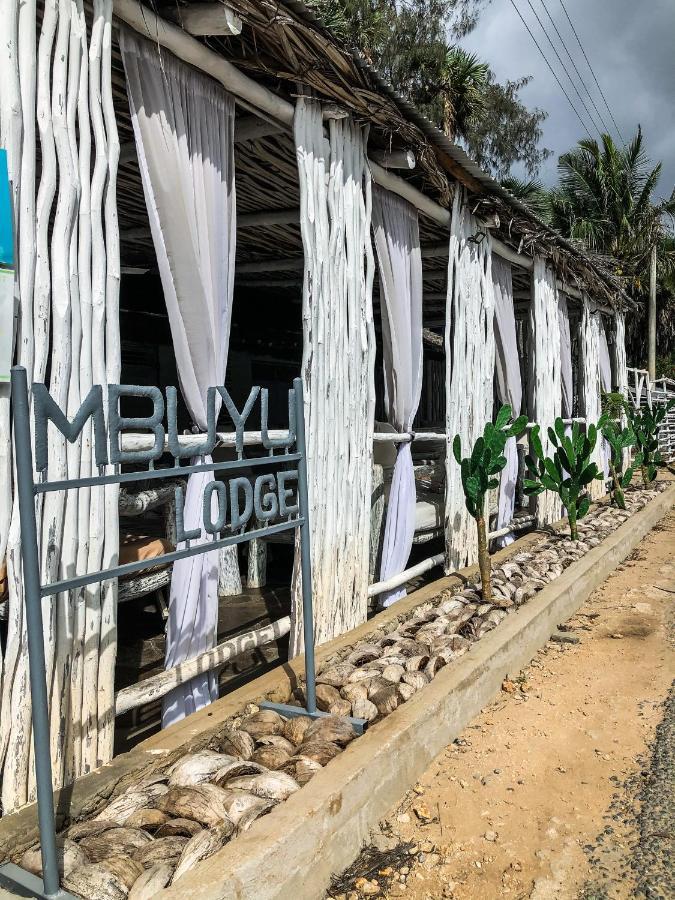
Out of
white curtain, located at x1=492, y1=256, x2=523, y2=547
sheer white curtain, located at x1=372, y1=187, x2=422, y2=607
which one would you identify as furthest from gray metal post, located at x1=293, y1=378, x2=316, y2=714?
white curtain, located at x1=492, y1=256, x2=523, y2=547

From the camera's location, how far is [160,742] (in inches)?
97.2

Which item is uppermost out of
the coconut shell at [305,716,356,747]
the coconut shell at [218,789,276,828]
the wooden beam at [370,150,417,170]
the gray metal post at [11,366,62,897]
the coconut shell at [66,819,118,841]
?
the wooden beam at [370,150,417,170]

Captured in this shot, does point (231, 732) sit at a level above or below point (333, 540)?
below

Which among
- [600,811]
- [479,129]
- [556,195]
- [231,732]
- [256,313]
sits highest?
[479,129]

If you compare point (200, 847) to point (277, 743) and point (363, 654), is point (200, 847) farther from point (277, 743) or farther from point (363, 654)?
point (363, 654)

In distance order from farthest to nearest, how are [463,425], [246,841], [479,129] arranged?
[479,129], [463,425], [246,841]

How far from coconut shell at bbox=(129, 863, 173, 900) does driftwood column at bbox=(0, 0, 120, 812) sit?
1.84 ft

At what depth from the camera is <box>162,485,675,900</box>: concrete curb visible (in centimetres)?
174

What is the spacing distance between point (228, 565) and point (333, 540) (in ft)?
4.69

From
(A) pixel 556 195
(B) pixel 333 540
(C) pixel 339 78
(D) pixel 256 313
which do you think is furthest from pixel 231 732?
(A) pixel 556 195

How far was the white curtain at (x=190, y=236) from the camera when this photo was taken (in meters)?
2.60

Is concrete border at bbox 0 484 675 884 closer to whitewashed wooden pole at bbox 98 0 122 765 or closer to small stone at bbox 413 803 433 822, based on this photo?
small stone at bbox 413 803 433 822

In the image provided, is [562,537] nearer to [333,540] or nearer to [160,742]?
[333,540]

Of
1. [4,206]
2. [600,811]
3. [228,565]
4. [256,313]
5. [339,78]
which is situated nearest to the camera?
[4,206]
